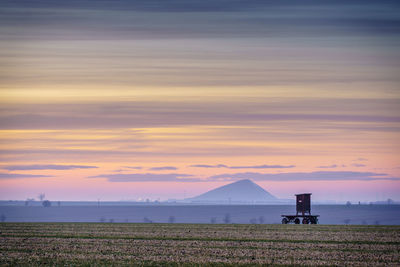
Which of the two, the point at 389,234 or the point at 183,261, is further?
the point at 389,234

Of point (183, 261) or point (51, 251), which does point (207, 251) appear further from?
point (51, 251)

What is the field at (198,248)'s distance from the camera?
29.8 m

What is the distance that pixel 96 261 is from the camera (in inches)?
1176

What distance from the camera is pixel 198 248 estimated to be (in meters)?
35.7

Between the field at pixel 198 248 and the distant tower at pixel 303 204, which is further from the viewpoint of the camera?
the distant tower at pixel 303 204

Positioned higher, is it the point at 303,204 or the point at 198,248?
the point at 303,204

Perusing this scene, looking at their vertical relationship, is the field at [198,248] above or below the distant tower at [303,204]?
below

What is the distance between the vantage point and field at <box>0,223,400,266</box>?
2981 cm

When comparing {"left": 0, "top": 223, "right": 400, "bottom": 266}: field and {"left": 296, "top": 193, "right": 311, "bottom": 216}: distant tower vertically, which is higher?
{"left": 296, "top": 193, "right": 311, "bottom": 216}: distant tower

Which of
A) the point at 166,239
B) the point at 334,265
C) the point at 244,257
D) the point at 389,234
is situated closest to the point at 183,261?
the point at 244,257

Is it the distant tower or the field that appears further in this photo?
the distant tower

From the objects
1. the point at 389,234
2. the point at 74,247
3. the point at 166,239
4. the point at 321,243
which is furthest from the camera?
the point at 389,234

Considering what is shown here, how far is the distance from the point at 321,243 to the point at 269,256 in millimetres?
9051

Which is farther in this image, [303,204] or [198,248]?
[303,204]
